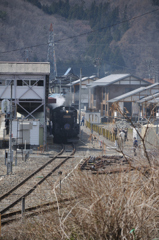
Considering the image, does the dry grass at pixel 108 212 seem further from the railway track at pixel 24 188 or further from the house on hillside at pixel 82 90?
the house on hillside at pixel 82 90

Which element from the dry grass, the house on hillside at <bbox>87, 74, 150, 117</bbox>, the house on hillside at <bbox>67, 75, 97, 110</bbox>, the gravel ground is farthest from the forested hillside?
the dry grass

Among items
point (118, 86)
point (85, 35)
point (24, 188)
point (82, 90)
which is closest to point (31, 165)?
point (24, 188)

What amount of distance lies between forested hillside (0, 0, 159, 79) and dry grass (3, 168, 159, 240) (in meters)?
113

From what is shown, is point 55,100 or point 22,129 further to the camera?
point 55,100

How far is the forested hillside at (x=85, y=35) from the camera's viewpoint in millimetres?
129375

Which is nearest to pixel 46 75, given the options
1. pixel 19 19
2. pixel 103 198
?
pixel 103 198

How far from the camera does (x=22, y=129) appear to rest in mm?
22766

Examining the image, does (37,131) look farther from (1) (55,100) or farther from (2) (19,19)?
(2) (19,19)

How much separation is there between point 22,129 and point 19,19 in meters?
154

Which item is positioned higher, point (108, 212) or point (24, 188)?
point (108, 212)

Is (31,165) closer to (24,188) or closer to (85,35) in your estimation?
(24,188)

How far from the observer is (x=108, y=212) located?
5215mm

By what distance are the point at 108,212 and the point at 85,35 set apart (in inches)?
6181

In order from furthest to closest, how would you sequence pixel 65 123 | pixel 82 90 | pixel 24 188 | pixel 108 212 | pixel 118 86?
pixel 82 90, pixel 118 86, pixel 65 123, pixel 24 188, pixel 108 212
